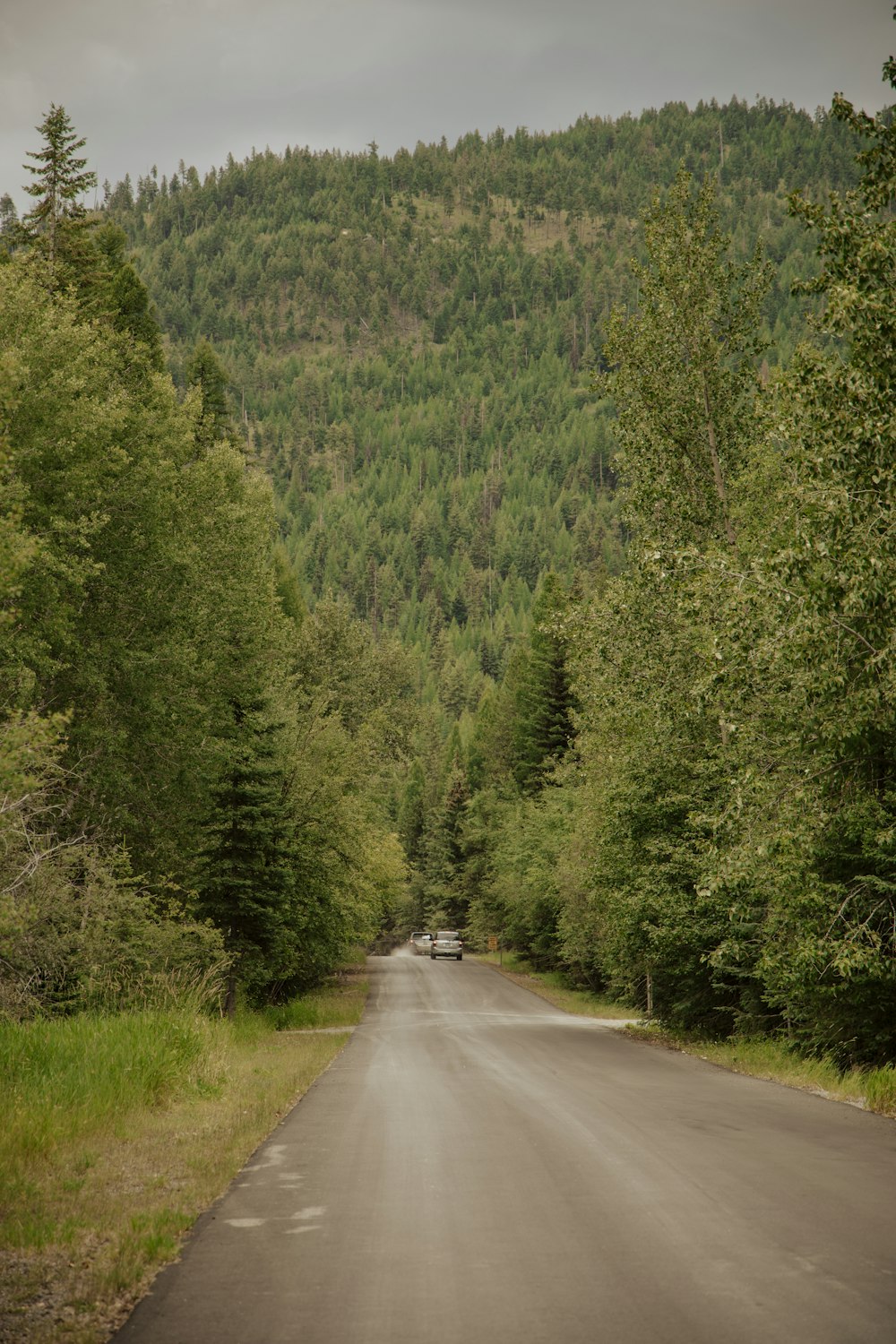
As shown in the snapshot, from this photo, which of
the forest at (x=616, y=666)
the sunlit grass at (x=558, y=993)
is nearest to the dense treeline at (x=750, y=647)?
the forest at (x=616, y=666)

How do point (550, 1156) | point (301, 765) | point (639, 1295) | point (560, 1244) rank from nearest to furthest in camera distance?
point (639, 1295) → point (560, 1244) → point (550, 1156) → point (301, 765)

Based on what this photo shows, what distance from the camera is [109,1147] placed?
10625 mm

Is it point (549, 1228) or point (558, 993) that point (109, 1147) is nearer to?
point (549, 1228)

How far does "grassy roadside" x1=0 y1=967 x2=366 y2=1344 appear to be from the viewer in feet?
21.4

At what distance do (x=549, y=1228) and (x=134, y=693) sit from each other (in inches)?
803

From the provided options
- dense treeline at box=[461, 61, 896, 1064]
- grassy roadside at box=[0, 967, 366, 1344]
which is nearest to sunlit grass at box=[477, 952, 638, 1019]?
dense treeline at box=[461, 61, 896, 1064]

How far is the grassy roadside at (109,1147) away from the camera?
651cm

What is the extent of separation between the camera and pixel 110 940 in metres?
19.3

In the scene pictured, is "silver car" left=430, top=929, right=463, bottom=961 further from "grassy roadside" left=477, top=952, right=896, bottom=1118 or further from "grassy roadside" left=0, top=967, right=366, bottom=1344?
"grassy roadside" left=0, top=967, right=366, bottom=1344

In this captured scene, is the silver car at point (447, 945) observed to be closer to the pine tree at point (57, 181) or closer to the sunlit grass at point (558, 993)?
the sunlit grass at point (558, 993)

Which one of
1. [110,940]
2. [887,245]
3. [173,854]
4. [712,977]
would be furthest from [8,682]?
[887,245]

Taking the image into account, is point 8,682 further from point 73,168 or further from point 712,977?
point 73,168

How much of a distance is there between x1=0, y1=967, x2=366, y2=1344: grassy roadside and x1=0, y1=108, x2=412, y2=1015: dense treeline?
2361mm

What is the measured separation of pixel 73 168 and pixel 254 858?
21336 mm
